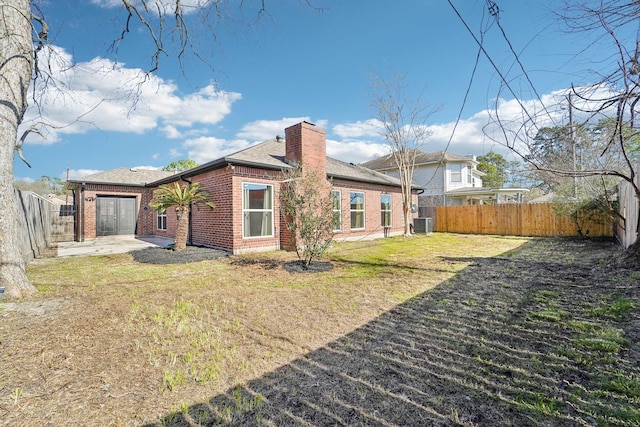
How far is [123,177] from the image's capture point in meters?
15.2

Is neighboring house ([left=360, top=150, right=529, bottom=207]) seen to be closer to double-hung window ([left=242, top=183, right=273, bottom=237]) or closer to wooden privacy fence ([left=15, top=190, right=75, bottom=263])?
double-hung window ([left=242, top=183, right=273, bottom=237])

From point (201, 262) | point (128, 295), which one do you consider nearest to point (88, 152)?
point (201, 262)

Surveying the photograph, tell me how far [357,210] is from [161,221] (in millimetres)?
9947

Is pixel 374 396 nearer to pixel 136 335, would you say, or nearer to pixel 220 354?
pixel 220 354

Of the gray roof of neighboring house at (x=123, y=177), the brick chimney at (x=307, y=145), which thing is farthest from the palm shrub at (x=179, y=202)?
the gray roof of neighboring house at (x=123, y=177)

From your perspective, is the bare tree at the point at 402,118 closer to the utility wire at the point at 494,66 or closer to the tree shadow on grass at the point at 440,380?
the utility wire at the point at 494,66

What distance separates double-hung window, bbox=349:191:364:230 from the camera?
42.9ft

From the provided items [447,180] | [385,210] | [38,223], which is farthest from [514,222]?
[38,223]

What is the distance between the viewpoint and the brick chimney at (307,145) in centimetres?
946

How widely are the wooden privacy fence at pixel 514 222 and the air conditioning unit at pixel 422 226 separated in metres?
2.10

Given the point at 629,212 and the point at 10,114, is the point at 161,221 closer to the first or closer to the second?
the point at 10,114

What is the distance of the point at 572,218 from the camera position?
508 inches

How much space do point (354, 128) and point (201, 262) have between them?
13815mm

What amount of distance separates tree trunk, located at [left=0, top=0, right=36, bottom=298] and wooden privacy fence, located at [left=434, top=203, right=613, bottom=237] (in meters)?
17.6
